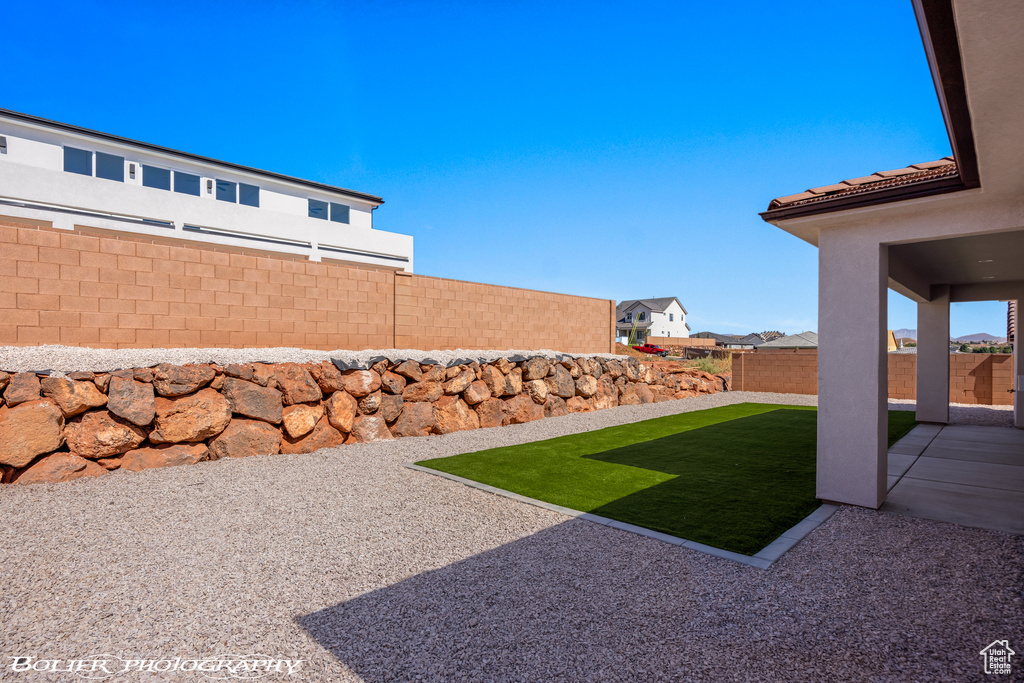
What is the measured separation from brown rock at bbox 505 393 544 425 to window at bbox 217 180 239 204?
15845 millimetres

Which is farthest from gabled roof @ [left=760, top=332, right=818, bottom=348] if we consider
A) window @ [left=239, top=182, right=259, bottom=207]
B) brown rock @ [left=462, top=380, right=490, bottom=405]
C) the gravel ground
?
window @ [left=239, top=182, right=259, bottom=207]

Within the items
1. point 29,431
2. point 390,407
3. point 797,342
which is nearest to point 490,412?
point 390,407

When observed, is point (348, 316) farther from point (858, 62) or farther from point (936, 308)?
point (936, 308)

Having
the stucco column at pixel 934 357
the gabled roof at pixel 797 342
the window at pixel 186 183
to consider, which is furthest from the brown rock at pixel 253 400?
the gabled roof at pixel 797 342

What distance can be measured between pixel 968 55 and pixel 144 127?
24.0 meters

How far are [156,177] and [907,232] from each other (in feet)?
72.1

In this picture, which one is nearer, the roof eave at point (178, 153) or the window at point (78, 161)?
the roof eave at point (178, 153)

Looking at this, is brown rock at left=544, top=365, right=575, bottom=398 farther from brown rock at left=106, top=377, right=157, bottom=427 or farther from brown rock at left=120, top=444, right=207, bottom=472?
brown rock at left=106, top=377, right=157, bottom=427

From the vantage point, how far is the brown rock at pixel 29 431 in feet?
17.6

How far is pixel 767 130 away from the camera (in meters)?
11.9

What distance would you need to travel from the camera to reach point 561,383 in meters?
11.9

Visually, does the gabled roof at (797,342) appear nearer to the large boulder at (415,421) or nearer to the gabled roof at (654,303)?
the large boulder at (415,421)

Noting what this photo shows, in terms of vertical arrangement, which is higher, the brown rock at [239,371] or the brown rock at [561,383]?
the brown rock at [239,371]

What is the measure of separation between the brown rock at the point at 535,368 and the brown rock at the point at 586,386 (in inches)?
49.3
